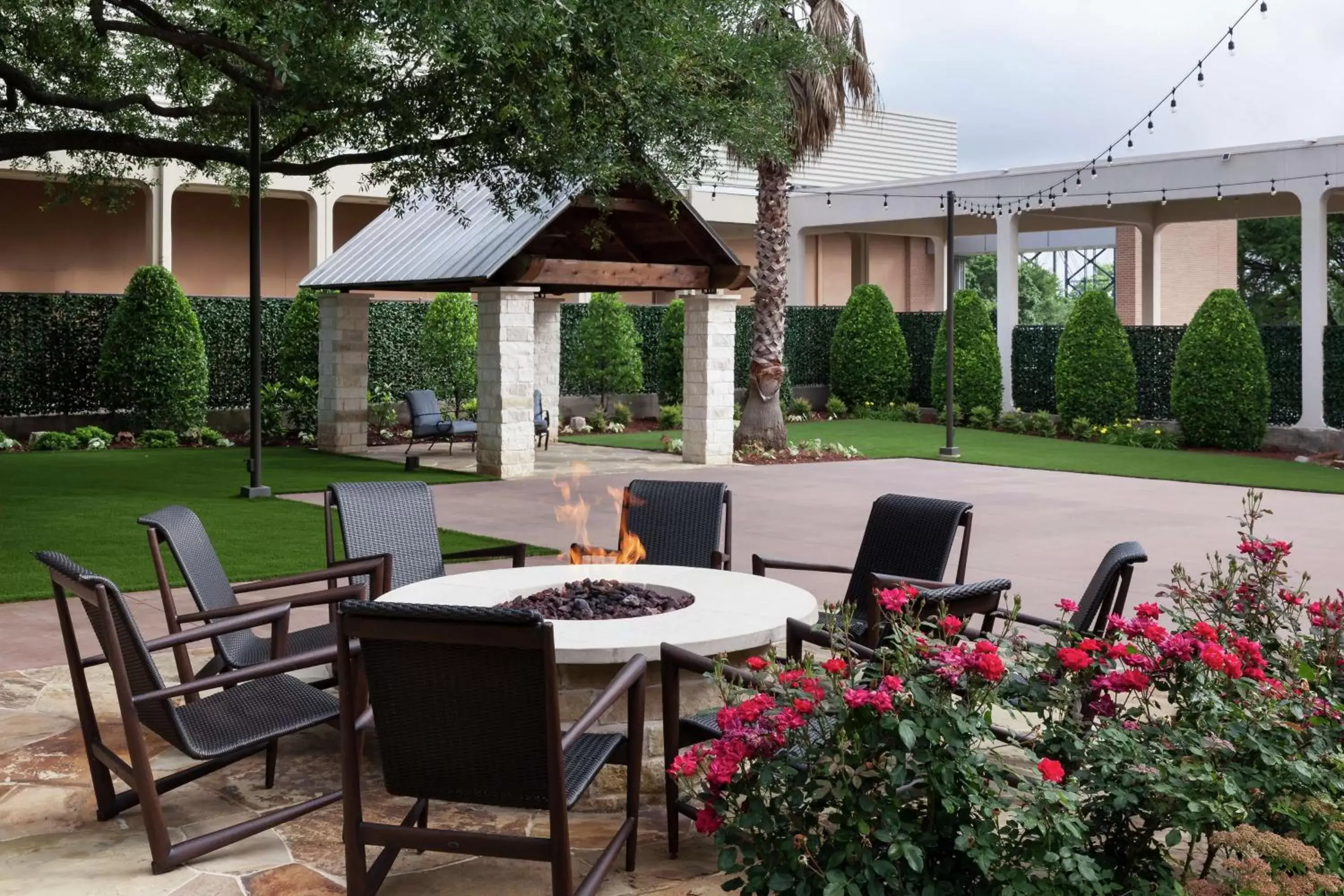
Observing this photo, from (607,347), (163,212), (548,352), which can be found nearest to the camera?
(548,352)

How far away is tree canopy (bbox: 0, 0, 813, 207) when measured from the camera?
9273mm

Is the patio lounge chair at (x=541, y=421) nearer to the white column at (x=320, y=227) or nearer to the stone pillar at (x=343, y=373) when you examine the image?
the stone pillar at (x=343, y=373)

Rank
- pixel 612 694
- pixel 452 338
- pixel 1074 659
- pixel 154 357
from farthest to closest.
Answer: pixel 452 338 < pixel 154 357 < pixel 612 694 < pixel 1074 659

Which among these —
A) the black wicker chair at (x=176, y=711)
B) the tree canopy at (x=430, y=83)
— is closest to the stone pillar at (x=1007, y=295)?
the tree canopy at (x=430, y=83)

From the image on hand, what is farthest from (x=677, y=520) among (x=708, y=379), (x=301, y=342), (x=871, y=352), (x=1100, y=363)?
(x=871, y=352)

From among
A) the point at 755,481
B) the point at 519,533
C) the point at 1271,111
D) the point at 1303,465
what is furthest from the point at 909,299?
the point at 519,533

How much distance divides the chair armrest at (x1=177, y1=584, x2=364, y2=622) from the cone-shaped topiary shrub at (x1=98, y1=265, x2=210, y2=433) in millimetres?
14941

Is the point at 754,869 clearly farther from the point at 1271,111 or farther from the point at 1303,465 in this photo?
the point at 1271,111

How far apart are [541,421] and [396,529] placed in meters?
12.8

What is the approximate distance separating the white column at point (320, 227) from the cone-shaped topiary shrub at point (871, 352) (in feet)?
31.8

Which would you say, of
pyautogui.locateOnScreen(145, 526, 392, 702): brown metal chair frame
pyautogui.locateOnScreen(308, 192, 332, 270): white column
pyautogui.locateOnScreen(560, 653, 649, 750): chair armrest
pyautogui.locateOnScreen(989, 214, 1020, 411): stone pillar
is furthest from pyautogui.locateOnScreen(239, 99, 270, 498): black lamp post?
pyautogui.locateOnScreen(989, 214, 1020, 411): stone pillar

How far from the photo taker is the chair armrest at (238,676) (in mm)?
4141

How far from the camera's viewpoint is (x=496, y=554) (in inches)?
259

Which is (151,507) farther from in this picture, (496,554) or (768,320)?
(768,320)
